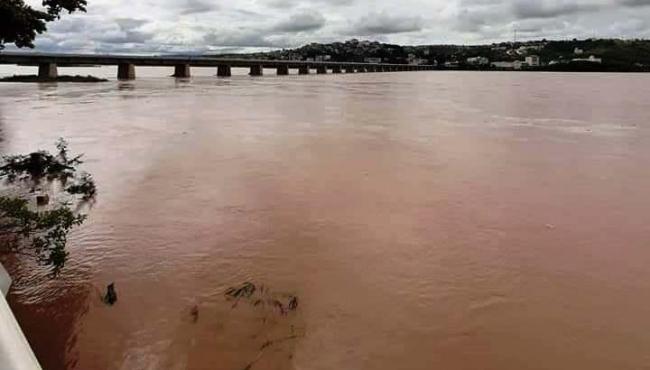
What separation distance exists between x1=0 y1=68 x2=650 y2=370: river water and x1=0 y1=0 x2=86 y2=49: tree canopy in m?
3.06

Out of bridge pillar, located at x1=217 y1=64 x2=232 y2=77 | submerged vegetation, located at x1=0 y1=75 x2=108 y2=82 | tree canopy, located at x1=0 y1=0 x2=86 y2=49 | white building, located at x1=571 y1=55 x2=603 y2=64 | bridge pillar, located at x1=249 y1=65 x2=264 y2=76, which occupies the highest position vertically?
white building, located at x1=571 y1=55 x2=603 y2=64

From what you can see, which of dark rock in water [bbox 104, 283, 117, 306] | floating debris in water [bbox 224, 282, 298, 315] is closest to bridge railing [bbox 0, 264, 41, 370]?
dark rock in water [bbox 104, 283, 117, 306]

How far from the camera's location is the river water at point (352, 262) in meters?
5.96

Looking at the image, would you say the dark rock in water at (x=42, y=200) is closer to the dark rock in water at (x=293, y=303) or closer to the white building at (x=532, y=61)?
the dark rock in water at (x=293, y=303)

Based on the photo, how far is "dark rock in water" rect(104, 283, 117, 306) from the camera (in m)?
6.84

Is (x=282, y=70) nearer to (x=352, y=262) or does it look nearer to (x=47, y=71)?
(x=47, y=71)

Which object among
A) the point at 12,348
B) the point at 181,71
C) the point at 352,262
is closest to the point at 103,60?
the point at 181,71

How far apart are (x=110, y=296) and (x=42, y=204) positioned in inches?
186

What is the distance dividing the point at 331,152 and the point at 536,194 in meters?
6.96

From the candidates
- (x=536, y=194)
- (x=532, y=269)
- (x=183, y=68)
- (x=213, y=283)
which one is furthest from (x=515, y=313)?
(x=183, y=68)

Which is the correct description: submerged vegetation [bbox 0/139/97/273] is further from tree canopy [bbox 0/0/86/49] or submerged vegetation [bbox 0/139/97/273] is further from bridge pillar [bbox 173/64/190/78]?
bridge pillar [bbox 173/64/190/78]

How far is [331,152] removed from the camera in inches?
715

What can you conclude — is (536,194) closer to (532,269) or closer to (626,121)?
(532,269)

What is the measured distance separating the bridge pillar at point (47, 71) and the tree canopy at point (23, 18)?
46089 millimetres
